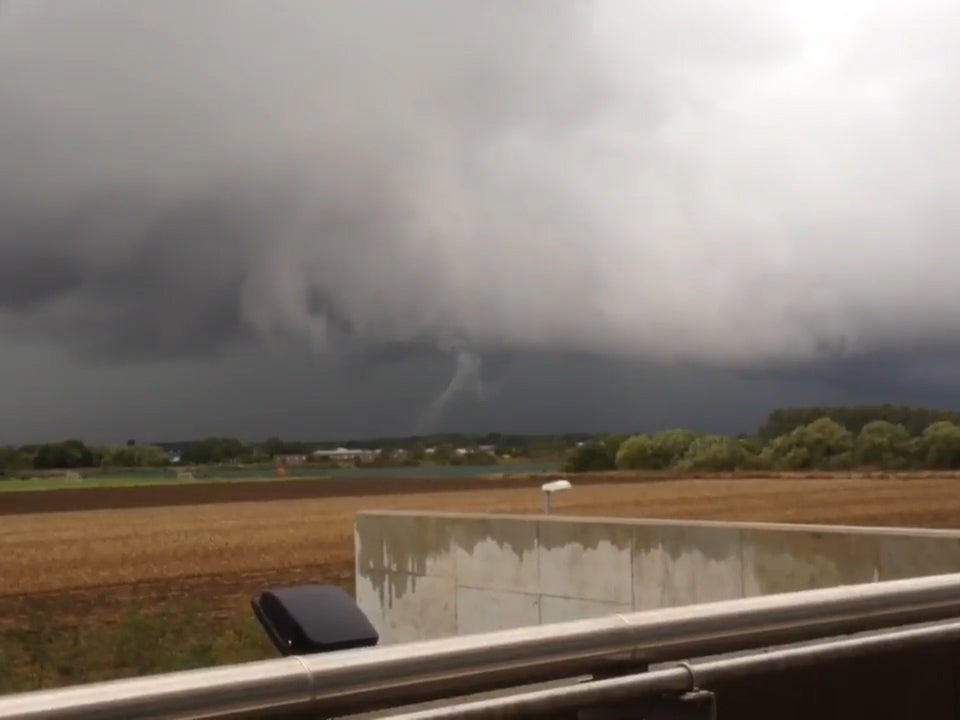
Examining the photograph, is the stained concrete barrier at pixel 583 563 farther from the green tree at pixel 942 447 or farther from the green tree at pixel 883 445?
the green tree at pixel 883 445

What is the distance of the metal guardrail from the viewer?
2.27 m

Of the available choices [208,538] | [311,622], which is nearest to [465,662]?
[311,622]

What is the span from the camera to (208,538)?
47.7 meters

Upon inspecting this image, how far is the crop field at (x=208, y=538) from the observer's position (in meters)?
21.7

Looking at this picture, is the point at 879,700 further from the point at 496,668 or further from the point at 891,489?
the point at 891,489

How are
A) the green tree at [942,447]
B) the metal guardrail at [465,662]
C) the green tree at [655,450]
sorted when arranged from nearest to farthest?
the metal guardrail at [465,662]
the green tree at [942,447]
the green tree at [655,450]

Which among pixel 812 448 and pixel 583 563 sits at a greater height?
pixel 812 448

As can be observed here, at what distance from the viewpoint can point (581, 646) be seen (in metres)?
2.96

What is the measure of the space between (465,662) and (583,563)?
1064 cm

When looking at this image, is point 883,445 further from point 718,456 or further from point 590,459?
point 590,459

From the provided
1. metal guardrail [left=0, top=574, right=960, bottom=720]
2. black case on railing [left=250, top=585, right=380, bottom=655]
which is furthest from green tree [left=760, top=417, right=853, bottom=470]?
black case on railing [left=250, top=585, right=380, bottom=655]

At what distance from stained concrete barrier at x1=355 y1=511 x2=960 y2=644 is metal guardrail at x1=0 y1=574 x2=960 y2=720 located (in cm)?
624

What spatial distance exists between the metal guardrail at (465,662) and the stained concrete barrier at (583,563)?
624 centimetres

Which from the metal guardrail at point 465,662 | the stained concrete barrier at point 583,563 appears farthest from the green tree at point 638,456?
the metal guardrail at point 465,662
